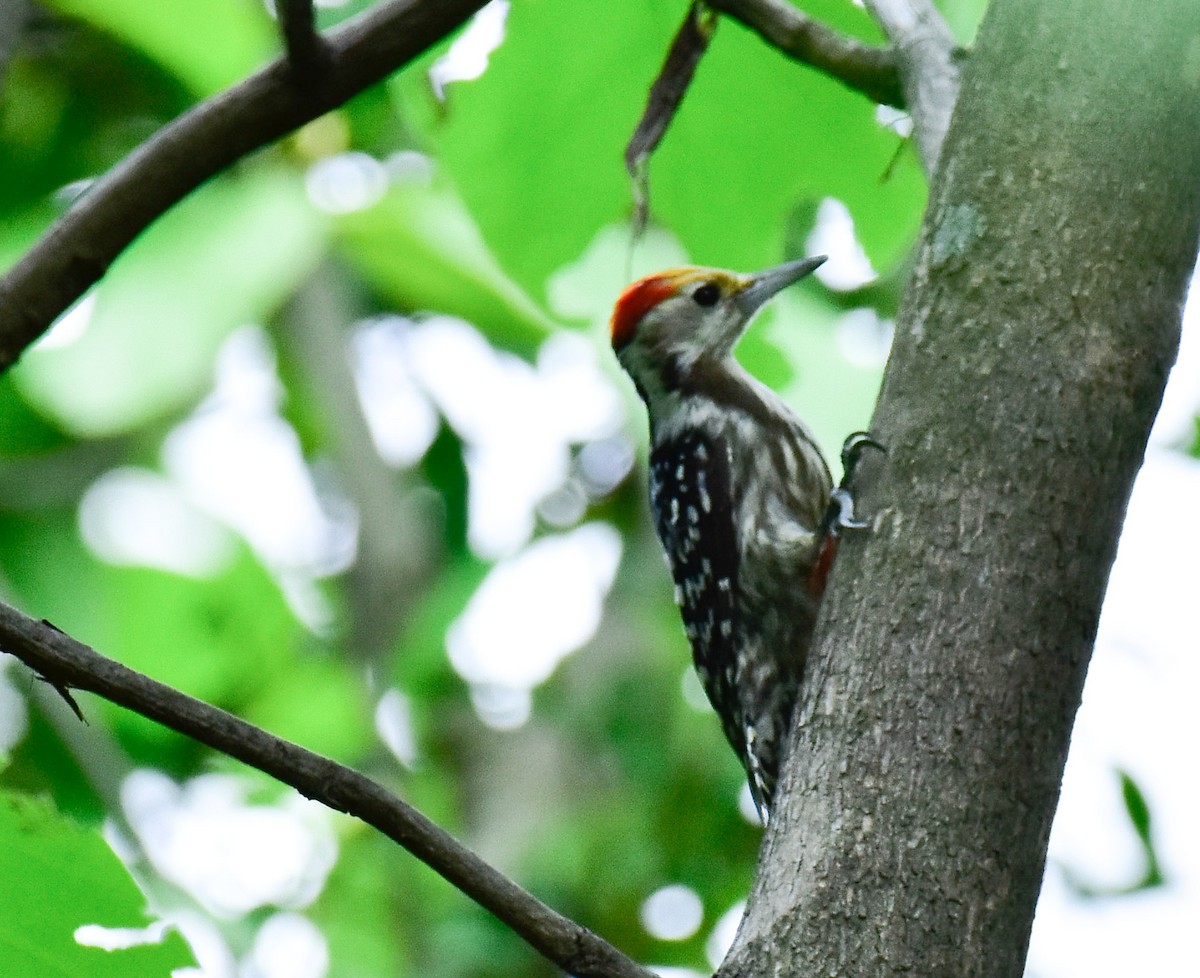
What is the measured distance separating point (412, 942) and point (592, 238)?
4.69m

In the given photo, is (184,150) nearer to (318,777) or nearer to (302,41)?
(302,41)

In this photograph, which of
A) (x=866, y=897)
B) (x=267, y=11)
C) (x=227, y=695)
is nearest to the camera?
(x=866, y=897)

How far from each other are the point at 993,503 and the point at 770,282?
7.21 ft

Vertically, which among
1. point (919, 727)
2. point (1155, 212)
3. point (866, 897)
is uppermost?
point (1155, 212)

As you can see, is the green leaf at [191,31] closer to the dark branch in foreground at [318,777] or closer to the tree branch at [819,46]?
the tree branch at [819,46]

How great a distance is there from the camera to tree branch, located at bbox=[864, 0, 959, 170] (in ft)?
6.87

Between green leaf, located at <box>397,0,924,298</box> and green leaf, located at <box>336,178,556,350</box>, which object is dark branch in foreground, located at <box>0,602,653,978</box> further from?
green leaf, located at <box>336,178,556,350</box>

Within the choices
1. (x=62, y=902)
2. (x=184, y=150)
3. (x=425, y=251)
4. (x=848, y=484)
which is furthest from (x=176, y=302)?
(x=62, y=902)

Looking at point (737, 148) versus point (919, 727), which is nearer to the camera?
point (919, 727)

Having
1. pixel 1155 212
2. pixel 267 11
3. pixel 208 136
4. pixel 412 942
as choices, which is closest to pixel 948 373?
pixel 1155 212

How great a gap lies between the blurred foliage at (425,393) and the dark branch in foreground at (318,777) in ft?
0.56

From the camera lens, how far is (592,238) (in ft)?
7.25

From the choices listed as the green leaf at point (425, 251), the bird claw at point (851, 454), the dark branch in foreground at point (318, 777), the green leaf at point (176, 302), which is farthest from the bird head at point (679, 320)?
the dark branch in foreground at point (318, 777)

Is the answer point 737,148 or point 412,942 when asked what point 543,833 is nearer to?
point 412,942
